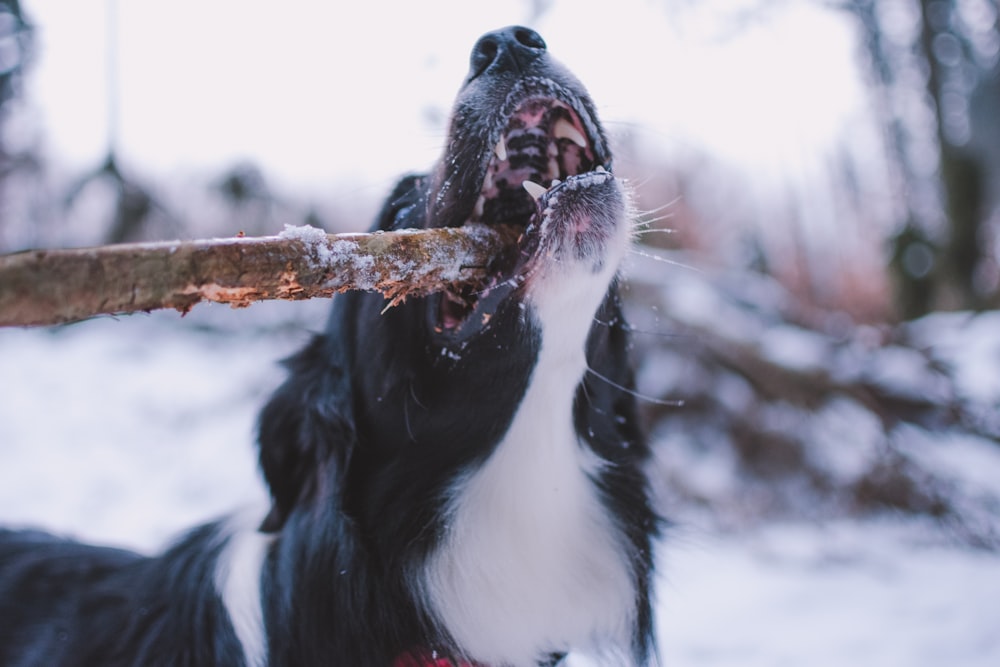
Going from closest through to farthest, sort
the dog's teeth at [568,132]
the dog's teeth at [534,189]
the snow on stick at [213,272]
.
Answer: the snow on stick at [213,272], the dog's teeth at [534,189], the dog's teeth at [568,132]

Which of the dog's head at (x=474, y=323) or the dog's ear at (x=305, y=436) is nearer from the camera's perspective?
the dog's head at (x=474, y=323)

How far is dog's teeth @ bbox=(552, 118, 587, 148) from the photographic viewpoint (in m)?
1.91

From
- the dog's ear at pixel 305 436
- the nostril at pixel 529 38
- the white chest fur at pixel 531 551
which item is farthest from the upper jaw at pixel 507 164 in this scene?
the dog's ear at pixel 305 436

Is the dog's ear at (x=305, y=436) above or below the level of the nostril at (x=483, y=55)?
below

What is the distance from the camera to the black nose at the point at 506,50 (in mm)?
1850

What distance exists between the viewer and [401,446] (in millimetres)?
1973

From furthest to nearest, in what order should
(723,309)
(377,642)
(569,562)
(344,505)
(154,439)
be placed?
(154,439)
(723,309)
(569,562)
(344,505)
(377,642)

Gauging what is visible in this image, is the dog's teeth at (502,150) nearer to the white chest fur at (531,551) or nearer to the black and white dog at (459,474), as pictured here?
the black and white dog at (459,474)

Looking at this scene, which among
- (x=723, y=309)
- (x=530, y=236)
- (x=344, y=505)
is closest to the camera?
(x=530, y=236)

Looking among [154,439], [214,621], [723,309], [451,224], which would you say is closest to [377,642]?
[214,621]

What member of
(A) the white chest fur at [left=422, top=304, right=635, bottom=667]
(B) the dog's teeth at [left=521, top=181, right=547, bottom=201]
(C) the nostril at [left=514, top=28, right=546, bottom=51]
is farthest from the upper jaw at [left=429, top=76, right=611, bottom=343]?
(A) the white chest fur at [left=422, top=304, right=635, bottom=667]

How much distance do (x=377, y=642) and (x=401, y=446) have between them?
0.48 metres

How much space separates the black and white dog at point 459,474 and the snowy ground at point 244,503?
13.5 inches

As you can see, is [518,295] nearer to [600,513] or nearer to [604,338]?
[604,338]
